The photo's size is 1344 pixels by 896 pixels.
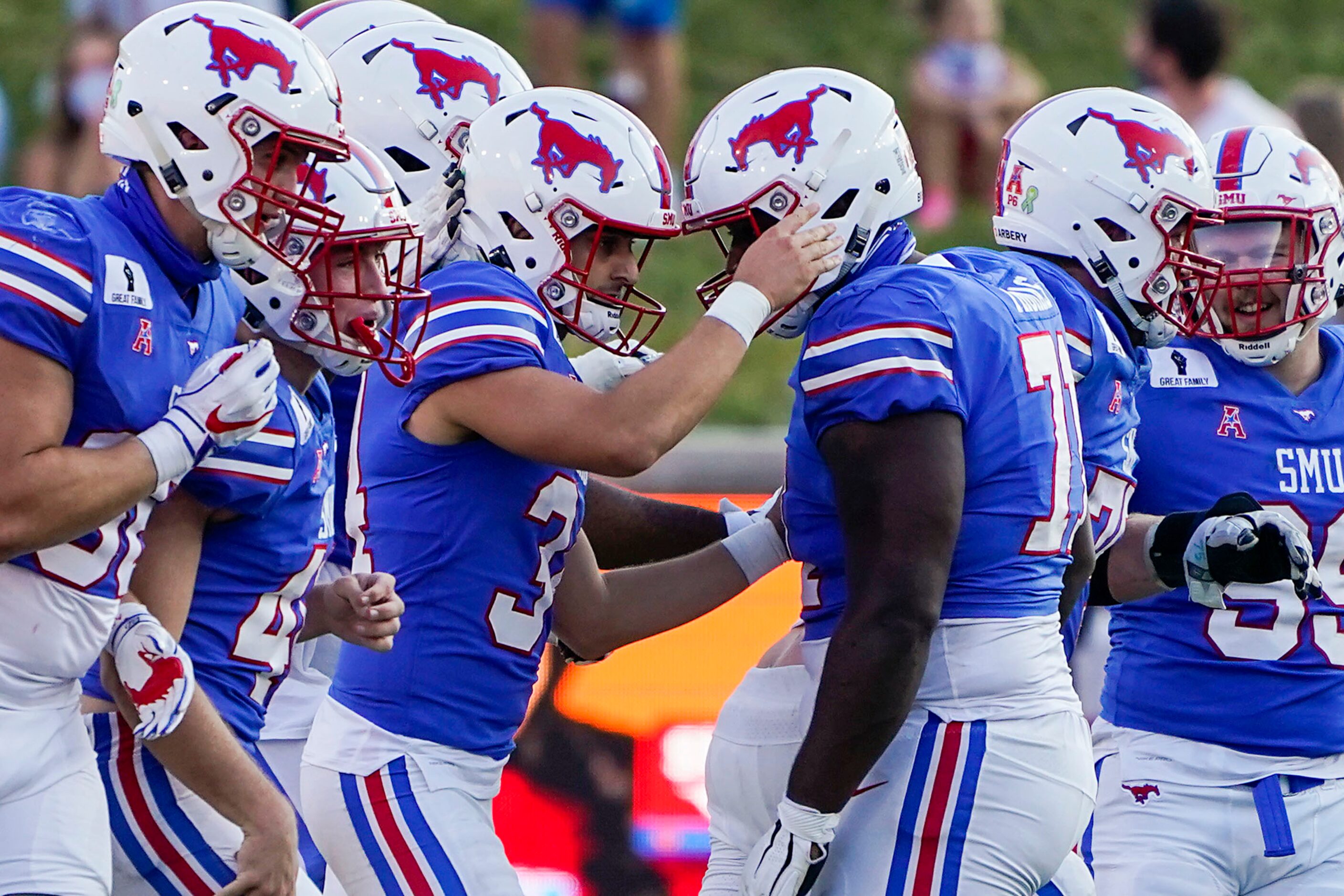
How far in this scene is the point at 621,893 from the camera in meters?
5.75

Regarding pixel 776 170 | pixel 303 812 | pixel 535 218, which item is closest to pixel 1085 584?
pixel 776 170

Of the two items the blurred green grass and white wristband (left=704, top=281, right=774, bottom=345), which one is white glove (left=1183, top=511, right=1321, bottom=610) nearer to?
white wristband (left=704, top=281, right=774, bottom=345)

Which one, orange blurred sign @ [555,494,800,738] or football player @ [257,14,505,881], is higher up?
football player @ [257,14,505,881]

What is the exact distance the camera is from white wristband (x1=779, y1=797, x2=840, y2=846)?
3.21 meters

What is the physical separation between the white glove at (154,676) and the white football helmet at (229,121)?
0.65 m

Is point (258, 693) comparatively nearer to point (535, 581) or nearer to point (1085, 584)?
point (535, 581)

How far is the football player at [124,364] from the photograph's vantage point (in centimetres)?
290

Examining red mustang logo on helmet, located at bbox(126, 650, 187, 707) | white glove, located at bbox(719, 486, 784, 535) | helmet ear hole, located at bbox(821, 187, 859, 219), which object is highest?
helmet ear hole, located at bbox(821, 187, 859, 219)

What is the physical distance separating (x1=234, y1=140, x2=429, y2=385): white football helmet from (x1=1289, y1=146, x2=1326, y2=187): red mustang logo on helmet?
2087 mm

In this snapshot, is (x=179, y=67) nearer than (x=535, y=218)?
Yes

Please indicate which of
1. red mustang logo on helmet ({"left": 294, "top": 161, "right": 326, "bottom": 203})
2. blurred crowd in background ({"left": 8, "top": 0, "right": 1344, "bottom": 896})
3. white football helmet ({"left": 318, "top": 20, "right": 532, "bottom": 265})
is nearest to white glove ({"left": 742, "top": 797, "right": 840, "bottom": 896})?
red mustang logo on helmet ({"left": 294, "top": 161, "right": 326, "bottom": 203})

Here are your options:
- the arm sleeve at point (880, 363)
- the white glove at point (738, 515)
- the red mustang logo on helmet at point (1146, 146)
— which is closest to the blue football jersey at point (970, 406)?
the arm sleeve at point (880, 363)

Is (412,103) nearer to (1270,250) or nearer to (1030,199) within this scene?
(1030,199)

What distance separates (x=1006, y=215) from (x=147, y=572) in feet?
6.31
